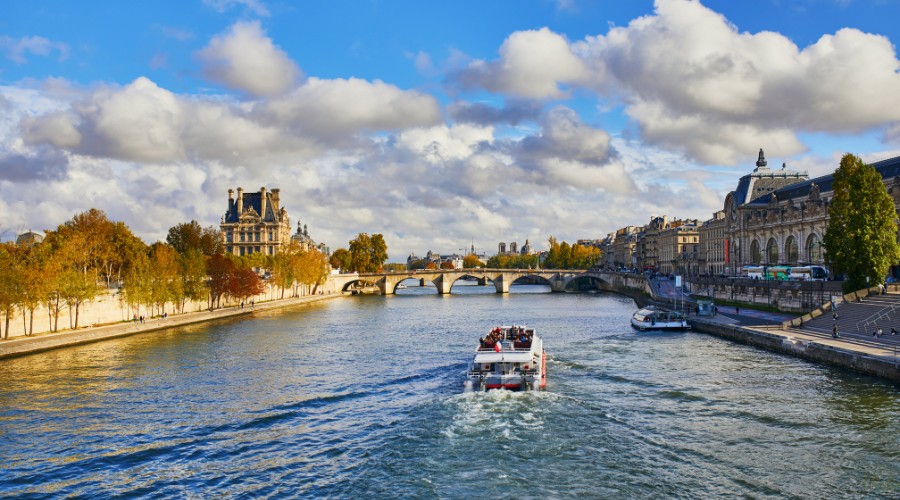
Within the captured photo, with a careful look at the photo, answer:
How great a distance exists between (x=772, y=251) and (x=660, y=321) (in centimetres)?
4503

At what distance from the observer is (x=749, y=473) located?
20.8 m

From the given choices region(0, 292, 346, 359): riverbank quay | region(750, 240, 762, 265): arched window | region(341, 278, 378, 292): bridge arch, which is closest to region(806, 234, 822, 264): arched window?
region(750, 240, 762, 265): arched window

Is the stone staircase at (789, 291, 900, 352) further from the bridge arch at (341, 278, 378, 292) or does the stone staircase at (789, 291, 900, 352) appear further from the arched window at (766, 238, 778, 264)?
the bridge arch at (341, 278, 378, 292)

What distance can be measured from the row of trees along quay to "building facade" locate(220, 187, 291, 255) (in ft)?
114

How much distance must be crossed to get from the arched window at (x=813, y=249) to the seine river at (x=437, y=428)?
4691cm

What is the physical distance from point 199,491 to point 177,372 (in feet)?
70.9

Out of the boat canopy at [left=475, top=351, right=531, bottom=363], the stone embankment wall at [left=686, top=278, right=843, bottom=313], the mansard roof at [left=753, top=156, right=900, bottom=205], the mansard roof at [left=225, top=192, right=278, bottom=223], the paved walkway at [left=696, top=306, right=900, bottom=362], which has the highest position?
the mansard roof at [left=225, top=192, right=278, bottom=223]

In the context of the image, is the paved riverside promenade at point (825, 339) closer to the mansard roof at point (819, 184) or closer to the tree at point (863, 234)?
the tree at point (863, 234)

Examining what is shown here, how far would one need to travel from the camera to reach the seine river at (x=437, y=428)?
20.3 meters

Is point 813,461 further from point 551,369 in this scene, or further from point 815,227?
point 815,227

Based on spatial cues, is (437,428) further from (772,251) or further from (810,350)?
(772,251)

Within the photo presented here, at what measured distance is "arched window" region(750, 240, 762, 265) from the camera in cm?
10253

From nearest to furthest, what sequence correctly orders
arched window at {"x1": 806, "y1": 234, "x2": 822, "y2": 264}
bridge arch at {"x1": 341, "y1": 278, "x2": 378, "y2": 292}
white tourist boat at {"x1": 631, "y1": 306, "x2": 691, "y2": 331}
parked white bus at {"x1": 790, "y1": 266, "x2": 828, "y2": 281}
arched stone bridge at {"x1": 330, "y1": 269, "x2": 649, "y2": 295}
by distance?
white tourist boat at {"x1": 631, "y1": 306, "x2": 691, "y2": 331}, parked white bus at {"x1": 790, "y1": 266, "x2": 828, "y2": 281}, arched window at {"x1": 806, "y1": 234, "x2": 822, "y2": 264}, arched stone bridge at {"x1": 330, "y1": 269, "x2": 649, "y2": 295}, bridge arch at {"x1": 341, "y1": 278, "x2": 378, "y2": 292}

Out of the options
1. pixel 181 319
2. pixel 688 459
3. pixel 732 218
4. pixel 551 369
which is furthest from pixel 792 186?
pixel 688 459
